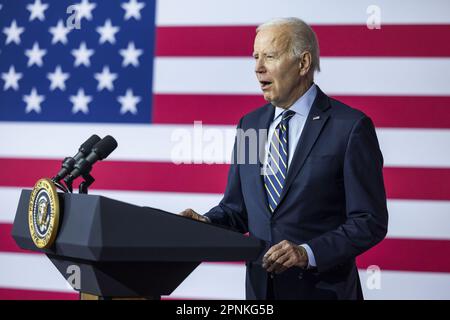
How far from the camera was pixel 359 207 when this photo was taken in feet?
5.06

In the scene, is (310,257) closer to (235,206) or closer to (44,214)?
(235,206)

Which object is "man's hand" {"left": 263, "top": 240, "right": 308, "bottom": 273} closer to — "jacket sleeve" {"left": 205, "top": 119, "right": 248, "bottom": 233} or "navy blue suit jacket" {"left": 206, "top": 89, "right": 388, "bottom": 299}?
"navy blue suit jacket" {"left": 206, "top": 89, "right": 388, "bottom": 299}

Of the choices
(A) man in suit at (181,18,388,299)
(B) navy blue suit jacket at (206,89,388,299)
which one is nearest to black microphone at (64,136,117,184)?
(A) man in suit at (181,18,388,299)

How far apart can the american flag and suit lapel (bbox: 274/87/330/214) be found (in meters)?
0.96

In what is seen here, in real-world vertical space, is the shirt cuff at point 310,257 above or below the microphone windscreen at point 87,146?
below

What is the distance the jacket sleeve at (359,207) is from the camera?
1477mm

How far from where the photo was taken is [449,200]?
2.53 metres

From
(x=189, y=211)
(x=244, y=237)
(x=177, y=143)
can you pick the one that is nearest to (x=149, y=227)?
(x=244, y=237)

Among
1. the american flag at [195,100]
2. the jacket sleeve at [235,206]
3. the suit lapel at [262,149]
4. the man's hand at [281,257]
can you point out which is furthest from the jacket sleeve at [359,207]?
the american flag at [195,100]

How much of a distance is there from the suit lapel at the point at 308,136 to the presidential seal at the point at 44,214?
611 millimetres

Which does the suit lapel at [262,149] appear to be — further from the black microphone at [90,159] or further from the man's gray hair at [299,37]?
the black microphone at [90,159]

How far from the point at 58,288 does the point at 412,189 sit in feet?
5.01

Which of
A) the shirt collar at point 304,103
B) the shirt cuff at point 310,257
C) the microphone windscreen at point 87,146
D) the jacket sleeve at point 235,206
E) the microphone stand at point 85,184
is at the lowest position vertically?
the shirt cuff at point 310,257
